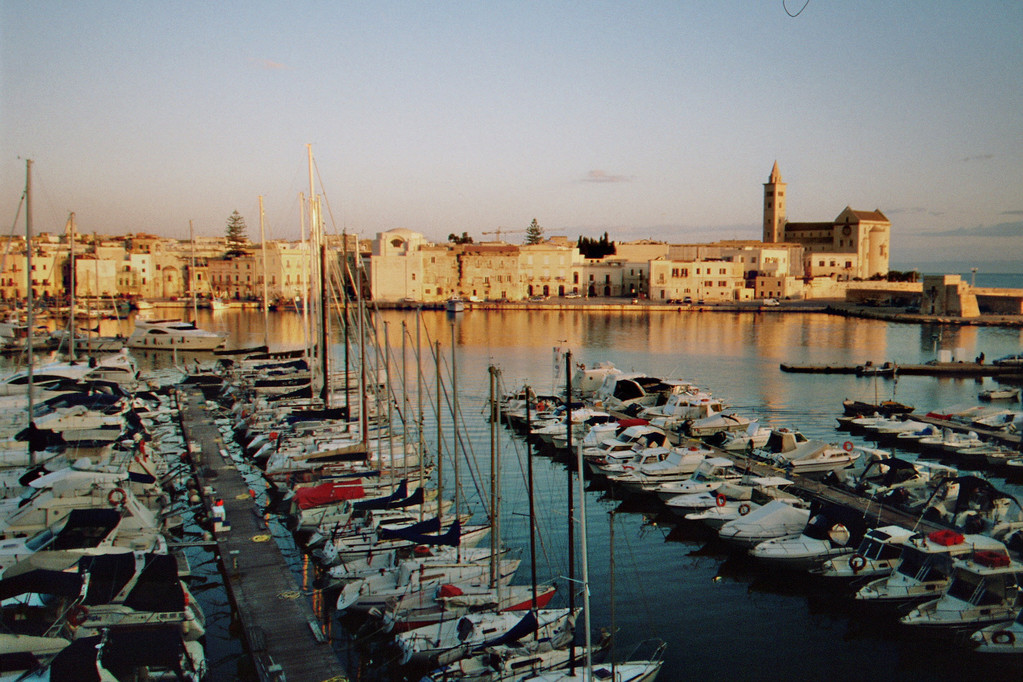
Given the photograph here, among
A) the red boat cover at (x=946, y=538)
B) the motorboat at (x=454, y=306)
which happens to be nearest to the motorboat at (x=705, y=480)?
the red boat cover at (x=946, y=538)

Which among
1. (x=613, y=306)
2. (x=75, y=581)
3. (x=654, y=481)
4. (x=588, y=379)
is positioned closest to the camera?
(x=75, y=581)

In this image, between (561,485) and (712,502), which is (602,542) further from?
(561,485)

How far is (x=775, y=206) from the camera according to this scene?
7950cm

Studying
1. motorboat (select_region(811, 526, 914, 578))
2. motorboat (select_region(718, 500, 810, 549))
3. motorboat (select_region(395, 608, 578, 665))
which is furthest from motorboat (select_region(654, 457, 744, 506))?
motorboat (select_region(395, 608, 578, 665))

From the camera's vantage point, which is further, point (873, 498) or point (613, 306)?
point (613, 306)

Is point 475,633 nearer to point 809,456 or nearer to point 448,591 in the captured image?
point 448,591

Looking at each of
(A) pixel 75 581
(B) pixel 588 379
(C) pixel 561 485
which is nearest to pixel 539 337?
(B) pixel 588 379

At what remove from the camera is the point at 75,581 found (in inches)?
317

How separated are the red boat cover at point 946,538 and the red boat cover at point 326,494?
7.39 metres

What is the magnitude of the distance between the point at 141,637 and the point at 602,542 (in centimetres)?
654

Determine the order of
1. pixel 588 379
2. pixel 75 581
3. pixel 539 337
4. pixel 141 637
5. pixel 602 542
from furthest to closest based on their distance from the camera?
pixel 539 337
pixel 588 379
pixel 602 542
pixel 75 581
pixel 141 637

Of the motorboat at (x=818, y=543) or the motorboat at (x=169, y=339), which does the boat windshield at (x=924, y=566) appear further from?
the motorboat at (x=169, y=339)

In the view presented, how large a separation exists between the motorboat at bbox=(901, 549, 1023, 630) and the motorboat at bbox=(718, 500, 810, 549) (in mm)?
2328

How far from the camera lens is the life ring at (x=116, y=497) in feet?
34.7
